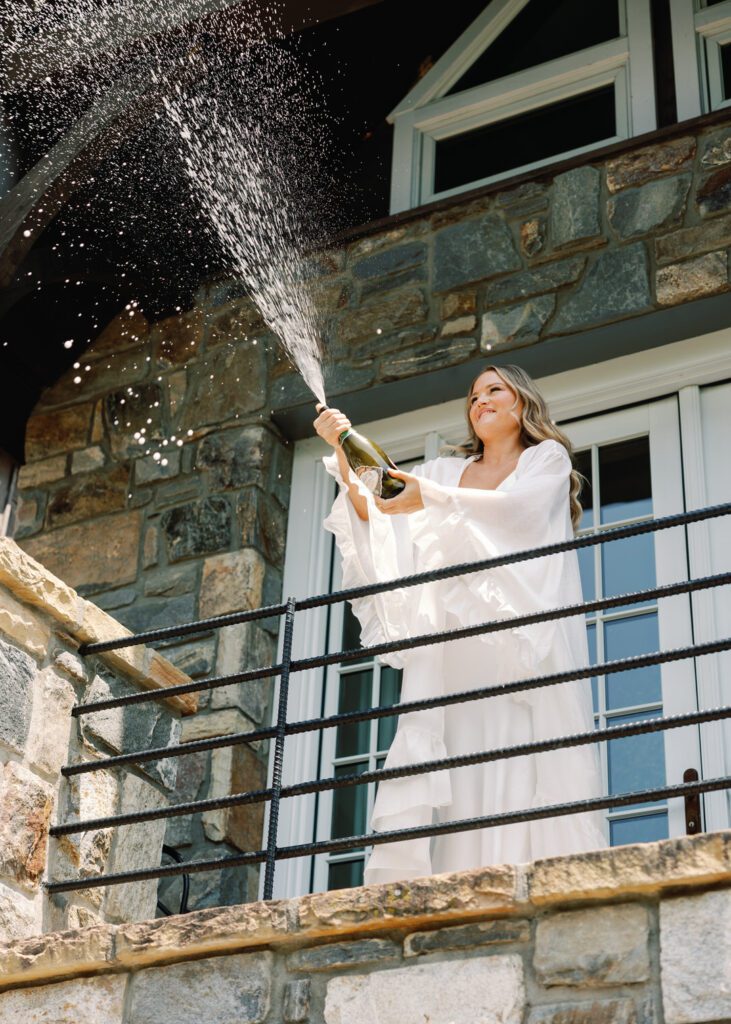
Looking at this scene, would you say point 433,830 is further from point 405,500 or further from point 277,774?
point 405,500

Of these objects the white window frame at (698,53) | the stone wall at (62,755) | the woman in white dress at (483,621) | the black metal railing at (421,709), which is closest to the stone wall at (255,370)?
the white window frame at (698,53)

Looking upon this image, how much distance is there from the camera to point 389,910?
333cm

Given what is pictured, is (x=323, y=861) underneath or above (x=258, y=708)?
underneath

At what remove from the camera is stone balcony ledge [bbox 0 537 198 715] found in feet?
13.3

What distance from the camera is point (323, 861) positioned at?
5.18 metres

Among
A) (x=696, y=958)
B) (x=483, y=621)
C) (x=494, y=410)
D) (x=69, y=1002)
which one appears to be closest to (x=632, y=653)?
(x=494, y=410)

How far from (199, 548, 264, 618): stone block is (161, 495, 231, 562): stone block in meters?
0.06

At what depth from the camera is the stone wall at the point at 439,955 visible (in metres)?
3.12

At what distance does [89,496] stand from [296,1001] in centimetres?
316

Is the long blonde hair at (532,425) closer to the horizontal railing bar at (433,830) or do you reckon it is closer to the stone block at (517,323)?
the stone block at (517,323)

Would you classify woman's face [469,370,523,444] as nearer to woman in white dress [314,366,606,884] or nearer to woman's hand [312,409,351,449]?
woman in white dress [314,366,606,884]

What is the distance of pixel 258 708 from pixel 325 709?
0.23 m

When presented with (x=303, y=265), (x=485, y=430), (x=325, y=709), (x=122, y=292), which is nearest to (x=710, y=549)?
(x=485, y=430)

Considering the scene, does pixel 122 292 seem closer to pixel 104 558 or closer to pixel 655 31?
pixel 104 558
